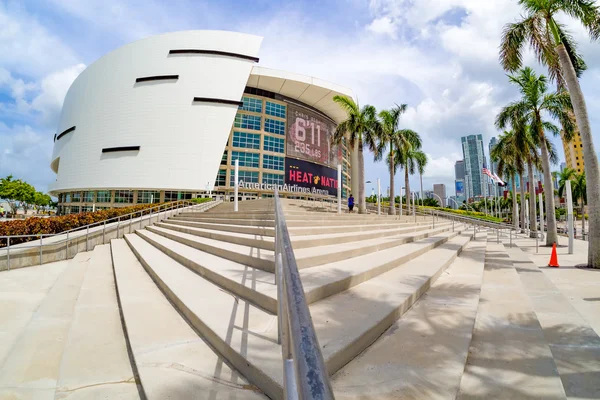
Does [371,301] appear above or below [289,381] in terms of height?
below

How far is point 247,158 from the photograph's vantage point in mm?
38312

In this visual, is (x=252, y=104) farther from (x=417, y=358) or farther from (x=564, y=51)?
(x=417, y=358)

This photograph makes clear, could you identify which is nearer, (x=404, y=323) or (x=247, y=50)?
(x=404, y=323)

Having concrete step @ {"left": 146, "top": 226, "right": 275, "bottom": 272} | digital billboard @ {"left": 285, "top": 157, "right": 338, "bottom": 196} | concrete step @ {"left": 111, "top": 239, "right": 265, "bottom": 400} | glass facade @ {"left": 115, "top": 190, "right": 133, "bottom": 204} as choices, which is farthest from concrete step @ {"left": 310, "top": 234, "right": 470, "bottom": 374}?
glass facade @ {"left": 115, "top": 190, "right": 133, "bottom": 204}

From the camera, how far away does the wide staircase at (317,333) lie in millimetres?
1936

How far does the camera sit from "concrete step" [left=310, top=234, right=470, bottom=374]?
2100 millimetres

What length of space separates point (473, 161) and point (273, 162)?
104330 mm

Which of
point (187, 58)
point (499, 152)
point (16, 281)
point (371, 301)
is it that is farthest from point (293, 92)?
point (371, 301)

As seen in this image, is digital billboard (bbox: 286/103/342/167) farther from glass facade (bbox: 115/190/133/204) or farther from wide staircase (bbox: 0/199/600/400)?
wide staircase (bbox: 0/199/600/400)

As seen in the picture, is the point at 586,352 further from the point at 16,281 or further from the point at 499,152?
the point at 499,152

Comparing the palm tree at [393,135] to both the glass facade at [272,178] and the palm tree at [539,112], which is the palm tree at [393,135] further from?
the glass facade at [272,178]

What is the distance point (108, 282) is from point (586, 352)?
7.13 metres

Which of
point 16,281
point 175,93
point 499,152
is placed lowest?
point 16,281

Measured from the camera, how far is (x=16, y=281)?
668 centimetres
